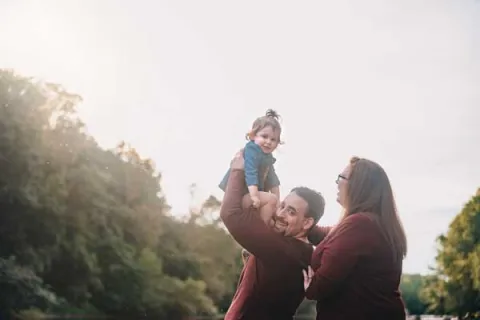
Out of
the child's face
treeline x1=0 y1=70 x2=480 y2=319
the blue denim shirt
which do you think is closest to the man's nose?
the blue denim shirt

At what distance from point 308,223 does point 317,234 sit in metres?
0.18

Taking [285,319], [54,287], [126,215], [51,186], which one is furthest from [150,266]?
[285,319]

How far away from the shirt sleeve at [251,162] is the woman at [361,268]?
1.23 feet

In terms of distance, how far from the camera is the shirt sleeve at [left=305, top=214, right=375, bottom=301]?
2875 mm

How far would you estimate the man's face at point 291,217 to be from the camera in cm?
312

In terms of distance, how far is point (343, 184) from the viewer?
10.1 feet

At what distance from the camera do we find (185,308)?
3788cm

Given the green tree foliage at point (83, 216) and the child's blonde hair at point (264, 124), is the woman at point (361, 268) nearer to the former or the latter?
the child's blonde hair at point (264, 124)

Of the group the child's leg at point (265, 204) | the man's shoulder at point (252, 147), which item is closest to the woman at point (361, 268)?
the child's leg at point (265, 204)

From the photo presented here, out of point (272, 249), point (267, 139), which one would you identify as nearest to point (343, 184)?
point (272, 249)

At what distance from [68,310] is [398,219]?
91.7ft

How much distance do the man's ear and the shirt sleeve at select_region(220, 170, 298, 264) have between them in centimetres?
12

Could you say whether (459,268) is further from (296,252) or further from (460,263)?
(296,252)

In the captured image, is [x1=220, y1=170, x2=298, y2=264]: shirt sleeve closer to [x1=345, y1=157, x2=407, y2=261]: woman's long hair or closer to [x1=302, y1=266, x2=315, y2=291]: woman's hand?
[x1=302, y1=266, x2=315, y2=291]: woman's hand
